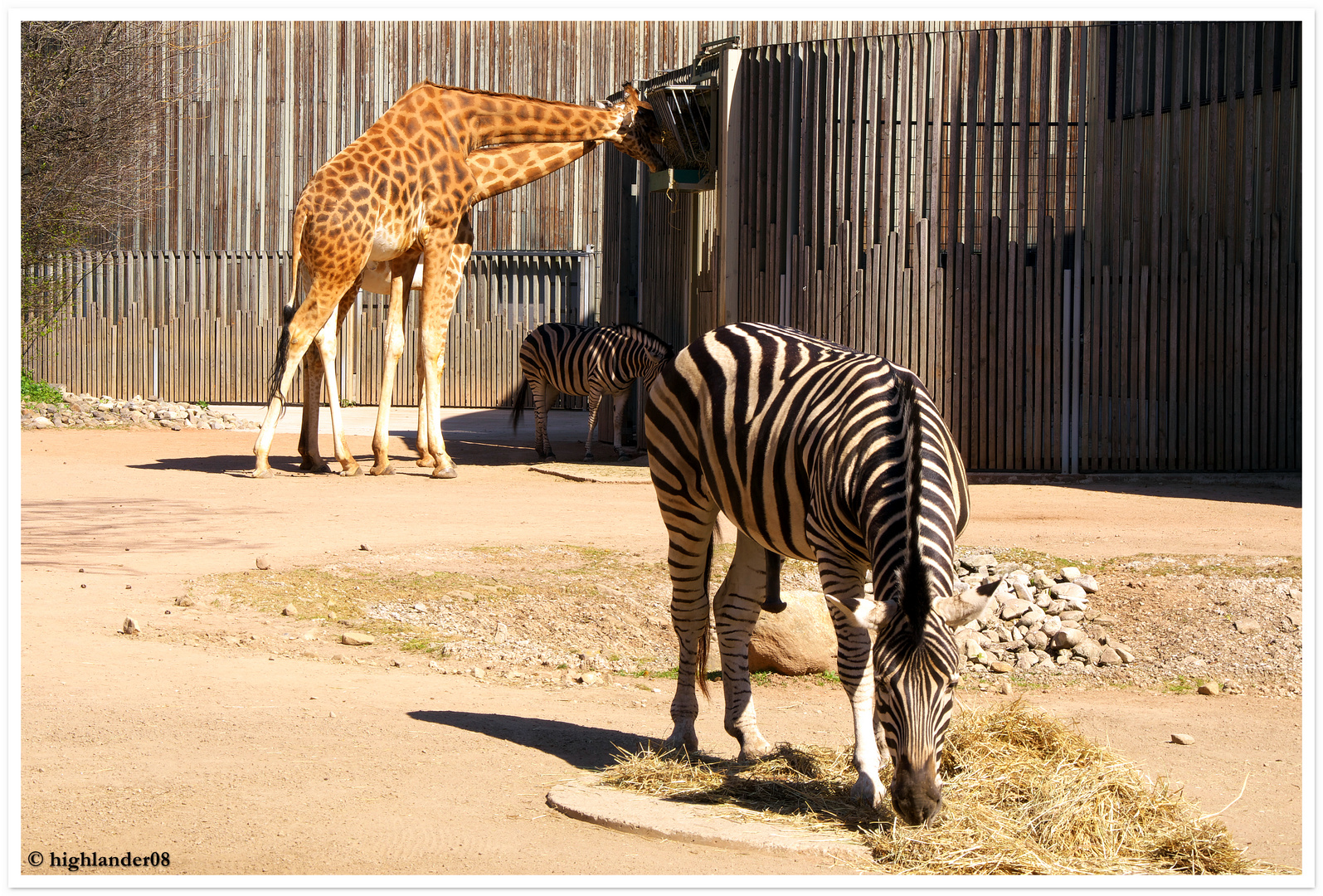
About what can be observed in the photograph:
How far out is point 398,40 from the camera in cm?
2403

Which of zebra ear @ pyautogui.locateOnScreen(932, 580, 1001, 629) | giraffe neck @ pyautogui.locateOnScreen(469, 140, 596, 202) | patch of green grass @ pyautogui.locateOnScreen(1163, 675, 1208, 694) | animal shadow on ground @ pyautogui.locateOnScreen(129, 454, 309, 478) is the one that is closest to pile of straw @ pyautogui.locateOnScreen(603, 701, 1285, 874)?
zebra ear @ pyautogui.locateOnScreen(932, 580, 1001, 629)

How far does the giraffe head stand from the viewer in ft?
50.7

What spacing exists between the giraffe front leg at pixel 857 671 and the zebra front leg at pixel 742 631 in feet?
2.70

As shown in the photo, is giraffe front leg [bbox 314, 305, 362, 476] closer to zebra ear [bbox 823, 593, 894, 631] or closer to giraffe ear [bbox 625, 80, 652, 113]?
giraffe ear [bbox 625, 80, 652, 113]

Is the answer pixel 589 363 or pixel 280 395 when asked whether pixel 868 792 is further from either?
pixel 589 363

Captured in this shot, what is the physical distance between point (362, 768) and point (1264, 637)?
214 inches

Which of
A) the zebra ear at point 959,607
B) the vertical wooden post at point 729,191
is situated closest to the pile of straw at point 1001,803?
the zebra ear at point 959,607

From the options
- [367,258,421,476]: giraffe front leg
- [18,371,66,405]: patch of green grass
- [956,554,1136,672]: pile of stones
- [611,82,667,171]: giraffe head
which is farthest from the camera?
[18,371,66,405]: patch of green grass

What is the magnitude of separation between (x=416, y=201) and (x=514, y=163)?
1.40 meters

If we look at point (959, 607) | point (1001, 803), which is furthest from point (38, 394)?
point (959, 607)

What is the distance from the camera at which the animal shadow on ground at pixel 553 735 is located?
5.57 metres

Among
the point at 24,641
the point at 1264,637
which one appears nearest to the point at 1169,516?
the point at 1264,637

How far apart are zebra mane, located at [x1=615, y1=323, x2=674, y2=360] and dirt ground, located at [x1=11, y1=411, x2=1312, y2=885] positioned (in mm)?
5071

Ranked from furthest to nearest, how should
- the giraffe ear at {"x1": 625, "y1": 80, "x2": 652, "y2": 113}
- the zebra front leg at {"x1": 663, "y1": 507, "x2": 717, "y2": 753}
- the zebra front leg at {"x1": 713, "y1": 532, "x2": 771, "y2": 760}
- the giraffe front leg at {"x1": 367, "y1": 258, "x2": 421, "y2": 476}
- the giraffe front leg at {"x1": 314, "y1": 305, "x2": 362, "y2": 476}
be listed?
the giraffe ear at {"x1": 625, "y1": 80, "x2": 652, "y2": 113} < the giraffe front leg at {"x1": 367, "y1": 258, "x2": 421, "y2": 476} < the giraffe front leg at {"x1": 314, "y1": 305, "x2": 362, "y2": 476} < the zebra front leg at {"x1": 663, "y1": 507, "x2": 717, "y2": 753} < the zebra front leg at {"x1": 713, "y1": 532, "x2": 771, "y2": 760}
